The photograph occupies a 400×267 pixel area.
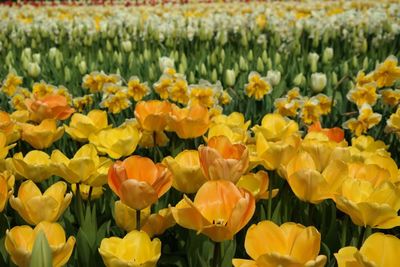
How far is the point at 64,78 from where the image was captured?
396 cm

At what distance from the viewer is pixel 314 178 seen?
118 cm

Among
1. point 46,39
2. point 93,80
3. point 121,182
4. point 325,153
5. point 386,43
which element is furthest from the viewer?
point 46,39

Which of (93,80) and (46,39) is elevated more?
(93,80)

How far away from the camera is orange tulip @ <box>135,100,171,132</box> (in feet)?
5.61

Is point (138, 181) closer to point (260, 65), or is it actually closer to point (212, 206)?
point (212, 206)

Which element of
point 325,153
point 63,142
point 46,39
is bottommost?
point 46,39

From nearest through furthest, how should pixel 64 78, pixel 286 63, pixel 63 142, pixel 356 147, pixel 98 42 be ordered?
pixel 356 147 < pixel 63 142 < pixel 64 78 < pixel 286 63 < pixel 98 42

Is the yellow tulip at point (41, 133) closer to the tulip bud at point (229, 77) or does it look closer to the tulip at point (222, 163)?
the tulip at point (222, 163)

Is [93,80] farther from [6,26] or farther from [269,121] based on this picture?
[6,26]

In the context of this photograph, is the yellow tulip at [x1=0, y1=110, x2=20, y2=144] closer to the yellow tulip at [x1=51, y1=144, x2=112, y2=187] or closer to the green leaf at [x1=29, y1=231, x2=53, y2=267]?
the yellow tulip at [x1=51, y1=144, x2=112, y2=187]

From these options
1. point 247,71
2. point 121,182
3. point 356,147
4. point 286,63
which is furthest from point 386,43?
point 121,182

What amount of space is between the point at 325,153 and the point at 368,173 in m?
0.18

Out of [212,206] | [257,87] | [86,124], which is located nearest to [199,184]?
[212,206]

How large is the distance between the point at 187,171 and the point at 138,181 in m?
0.20
